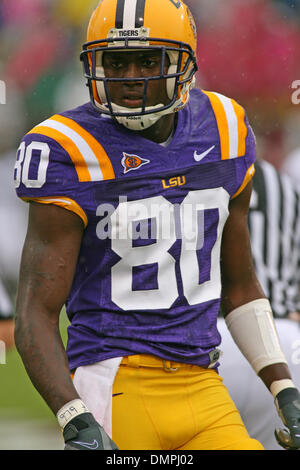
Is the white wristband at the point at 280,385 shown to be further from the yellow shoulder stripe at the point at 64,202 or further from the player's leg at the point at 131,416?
the yellow shoulder stripe at the point at 64,202

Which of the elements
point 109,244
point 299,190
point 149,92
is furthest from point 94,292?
point 299,190

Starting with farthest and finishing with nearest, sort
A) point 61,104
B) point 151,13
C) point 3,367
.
Result: point 61,104 < point 3,367 < point 151,13

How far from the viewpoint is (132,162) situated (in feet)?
A: 7.66

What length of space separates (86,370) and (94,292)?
0.20m

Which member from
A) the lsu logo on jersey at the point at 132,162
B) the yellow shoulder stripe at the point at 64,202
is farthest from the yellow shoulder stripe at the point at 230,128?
the yellow shoulder stripe at the point at 64,202

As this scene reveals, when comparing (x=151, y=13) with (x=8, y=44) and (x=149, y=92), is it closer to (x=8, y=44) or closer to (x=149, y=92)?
(x=149, y=92)

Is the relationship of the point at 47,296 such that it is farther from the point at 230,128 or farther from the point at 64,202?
the point at 230,128

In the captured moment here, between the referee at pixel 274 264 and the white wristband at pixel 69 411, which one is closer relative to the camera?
the white wristband at pixel 69 411

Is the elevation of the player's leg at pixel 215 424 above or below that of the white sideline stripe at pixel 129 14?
below

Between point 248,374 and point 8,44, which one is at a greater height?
point 8,44

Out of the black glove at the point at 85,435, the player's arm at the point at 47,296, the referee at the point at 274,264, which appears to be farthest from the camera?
the referee at the point at 274,264

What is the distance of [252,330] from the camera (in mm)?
2539

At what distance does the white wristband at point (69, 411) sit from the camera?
2.07 meters

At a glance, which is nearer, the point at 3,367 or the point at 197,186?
the point at 197,186
